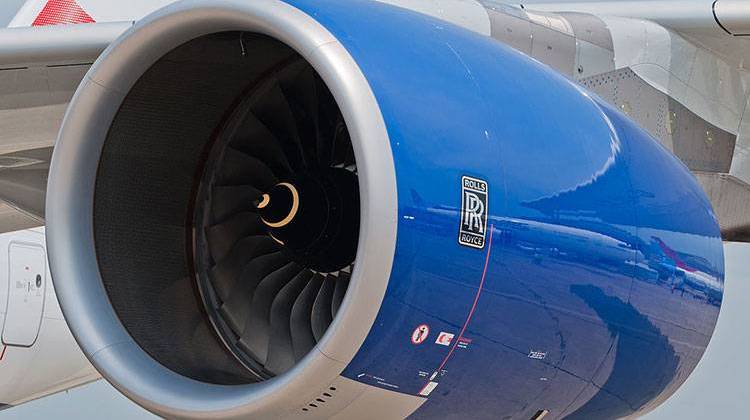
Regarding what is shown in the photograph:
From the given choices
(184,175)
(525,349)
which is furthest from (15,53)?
(525,349)

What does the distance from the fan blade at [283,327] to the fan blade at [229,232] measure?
188 millimetres

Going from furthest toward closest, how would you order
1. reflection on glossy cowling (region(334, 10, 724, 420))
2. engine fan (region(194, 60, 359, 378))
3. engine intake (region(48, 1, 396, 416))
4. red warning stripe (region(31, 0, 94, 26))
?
1. red warning stripe (region(31, 0, 94, 26))
2. engine fan (region(194, 60, 359, 378))
3. engine intake (region(48, 1, 396, 416))
4. reflection on glossy cowling (region(334, 10, 724, 420))

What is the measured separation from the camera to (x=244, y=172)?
3.31m

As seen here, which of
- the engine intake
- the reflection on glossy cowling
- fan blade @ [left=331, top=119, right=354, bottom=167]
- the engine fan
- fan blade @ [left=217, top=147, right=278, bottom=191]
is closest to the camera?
the reflection on glossy cowling

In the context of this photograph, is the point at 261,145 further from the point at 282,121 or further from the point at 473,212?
the point at 473,212

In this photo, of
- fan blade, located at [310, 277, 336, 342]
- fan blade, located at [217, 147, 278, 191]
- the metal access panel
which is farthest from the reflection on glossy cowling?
the metal access panel

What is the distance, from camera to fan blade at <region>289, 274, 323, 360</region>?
3.12 meters

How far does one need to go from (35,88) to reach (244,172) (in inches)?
29.3

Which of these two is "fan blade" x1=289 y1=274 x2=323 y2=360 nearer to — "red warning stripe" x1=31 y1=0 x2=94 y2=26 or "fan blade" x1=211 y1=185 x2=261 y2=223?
"fan blade" x1=211 y1=185 x2=261 y2=223

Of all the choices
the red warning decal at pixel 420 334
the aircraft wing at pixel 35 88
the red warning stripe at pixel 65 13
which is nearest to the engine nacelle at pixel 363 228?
the red warning decal at pixel 420 334

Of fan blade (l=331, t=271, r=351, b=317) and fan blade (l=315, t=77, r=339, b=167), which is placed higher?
fan blade (l=315, t=77, r=339, b=167)

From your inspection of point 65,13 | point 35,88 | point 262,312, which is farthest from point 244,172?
point 65,13

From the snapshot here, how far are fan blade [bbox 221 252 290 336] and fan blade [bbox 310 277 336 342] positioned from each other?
17 cm

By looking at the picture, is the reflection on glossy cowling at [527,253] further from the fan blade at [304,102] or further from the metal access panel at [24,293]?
the metal access panel at [24,293]
